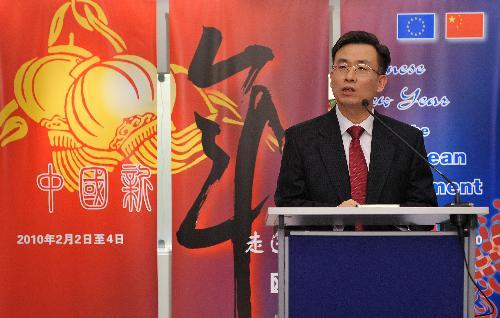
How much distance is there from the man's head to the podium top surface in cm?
75

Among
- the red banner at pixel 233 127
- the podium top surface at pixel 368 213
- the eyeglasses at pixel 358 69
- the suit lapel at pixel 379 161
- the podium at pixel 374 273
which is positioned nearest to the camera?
the podium top surface at pixel 368 213

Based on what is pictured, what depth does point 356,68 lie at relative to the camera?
263 cm

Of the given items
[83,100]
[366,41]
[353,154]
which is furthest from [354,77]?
[83,100]

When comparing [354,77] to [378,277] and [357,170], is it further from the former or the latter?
[378,277]

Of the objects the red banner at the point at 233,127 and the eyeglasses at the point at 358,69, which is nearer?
the eyeglasses at the point at 358,69

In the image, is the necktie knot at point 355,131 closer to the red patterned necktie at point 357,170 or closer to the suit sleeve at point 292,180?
the red patterned necktie at point 357,170

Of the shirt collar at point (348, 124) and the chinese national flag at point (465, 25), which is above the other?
the chinese national flag at point (465, 25)

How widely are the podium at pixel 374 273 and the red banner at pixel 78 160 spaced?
2118mm

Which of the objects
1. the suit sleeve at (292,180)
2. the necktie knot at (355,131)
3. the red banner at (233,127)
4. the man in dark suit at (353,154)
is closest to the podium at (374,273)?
the man in dark suit at (353,154)

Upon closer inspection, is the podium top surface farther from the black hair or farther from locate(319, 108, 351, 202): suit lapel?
the black hair

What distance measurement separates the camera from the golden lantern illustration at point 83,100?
389 centimetres

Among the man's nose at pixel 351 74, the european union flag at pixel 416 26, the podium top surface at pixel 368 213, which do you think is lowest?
the podium top surface at pixel 368 213

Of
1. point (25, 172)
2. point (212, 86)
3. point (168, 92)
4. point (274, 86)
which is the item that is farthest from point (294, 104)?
point (25, 172)

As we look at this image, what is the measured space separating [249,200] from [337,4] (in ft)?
4.29
